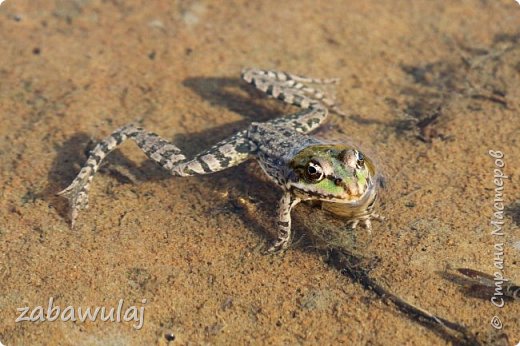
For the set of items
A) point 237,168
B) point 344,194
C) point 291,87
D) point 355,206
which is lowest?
point 237,168

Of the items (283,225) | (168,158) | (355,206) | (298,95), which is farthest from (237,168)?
(355,206)

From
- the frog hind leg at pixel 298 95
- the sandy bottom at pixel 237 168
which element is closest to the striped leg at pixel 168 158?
the sandy bottom at pixel 237 168

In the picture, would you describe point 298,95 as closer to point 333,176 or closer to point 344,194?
point 333,176

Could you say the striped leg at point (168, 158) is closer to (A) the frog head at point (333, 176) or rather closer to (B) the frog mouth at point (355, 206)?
(A) the frog head at point (333, 176)

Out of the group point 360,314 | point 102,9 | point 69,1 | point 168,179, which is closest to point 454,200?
point 360,314

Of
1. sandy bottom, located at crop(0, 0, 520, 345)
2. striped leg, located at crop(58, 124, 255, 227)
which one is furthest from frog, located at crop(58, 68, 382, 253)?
sandy bottom, located at crop(0, 0, 520, 345)
